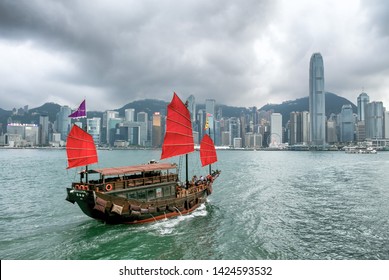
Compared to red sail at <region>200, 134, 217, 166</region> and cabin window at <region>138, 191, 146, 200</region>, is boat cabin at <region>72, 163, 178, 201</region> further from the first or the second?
red sail at <region>200, 134, 217, 166</region>

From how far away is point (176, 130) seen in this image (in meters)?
23.0

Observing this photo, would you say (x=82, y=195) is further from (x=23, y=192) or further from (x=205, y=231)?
(x=23, y=192)

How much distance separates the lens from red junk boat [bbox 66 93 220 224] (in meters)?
17.5

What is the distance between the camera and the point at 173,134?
2294cm

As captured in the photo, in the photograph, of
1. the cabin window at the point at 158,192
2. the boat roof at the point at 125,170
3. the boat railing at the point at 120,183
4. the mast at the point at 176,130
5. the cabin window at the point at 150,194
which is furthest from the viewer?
the mast at the point at 176,130

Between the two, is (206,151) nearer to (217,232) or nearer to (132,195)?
(132,195)

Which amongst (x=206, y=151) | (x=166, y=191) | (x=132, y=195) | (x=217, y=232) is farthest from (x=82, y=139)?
(x=206, y=151)

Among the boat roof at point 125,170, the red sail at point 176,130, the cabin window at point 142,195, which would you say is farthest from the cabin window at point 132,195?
the red sail at point 176,130

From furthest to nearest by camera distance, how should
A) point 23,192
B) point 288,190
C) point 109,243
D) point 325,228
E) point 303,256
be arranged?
point 288,190, point 23,192, point 325,228, point 109,243, point 303,256

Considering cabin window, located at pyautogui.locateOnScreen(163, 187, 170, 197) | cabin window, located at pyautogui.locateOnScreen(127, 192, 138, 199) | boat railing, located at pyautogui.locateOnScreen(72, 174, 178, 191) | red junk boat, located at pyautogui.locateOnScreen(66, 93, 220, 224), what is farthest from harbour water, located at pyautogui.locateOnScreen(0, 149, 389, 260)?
boat railing, located at pyautogui.locateOnScreen(72, 174, 178, 191)

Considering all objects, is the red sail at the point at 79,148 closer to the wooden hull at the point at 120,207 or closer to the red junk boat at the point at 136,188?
the red junk boat at the point at 136,188

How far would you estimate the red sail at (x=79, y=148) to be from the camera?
19.5 metres
